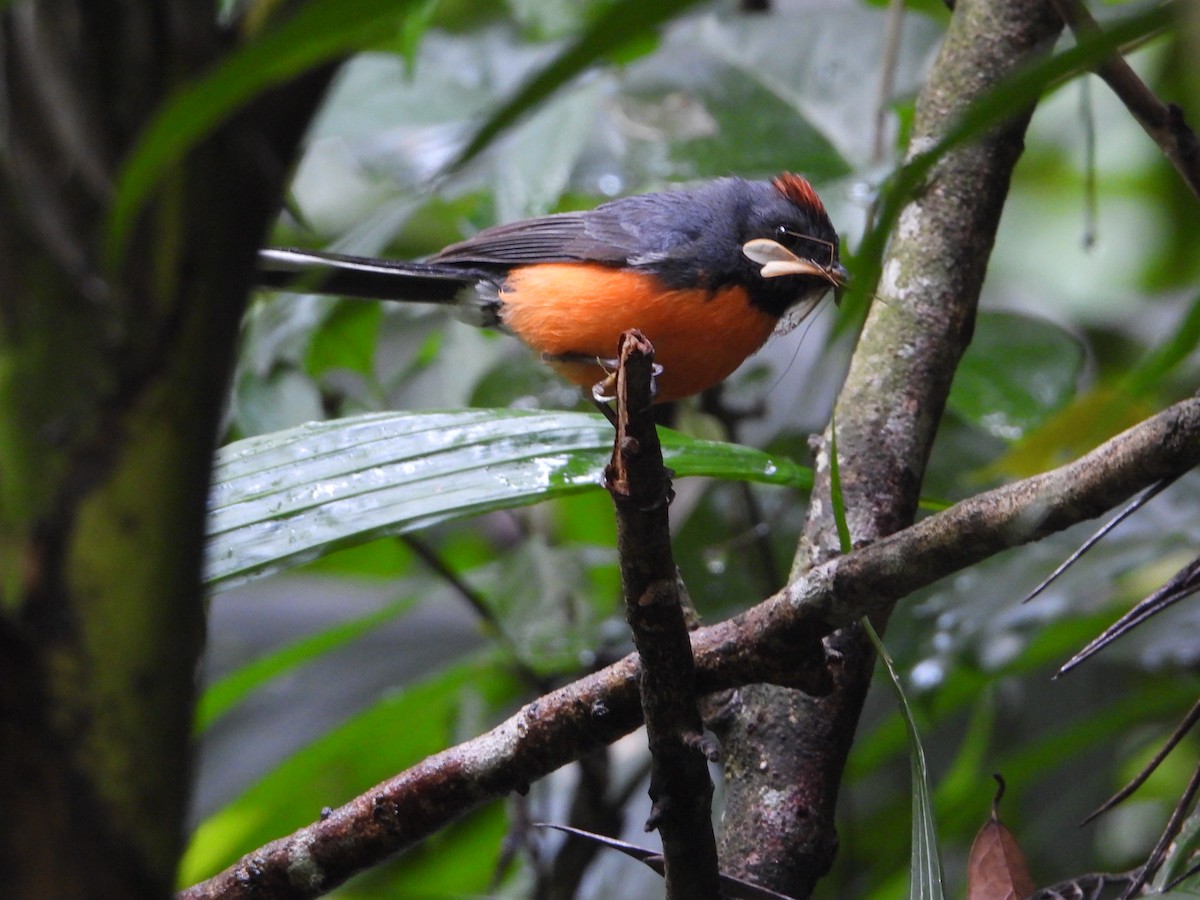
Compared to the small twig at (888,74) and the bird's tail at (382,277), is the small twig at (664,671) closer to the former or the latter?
the bird's tail at (382,277)

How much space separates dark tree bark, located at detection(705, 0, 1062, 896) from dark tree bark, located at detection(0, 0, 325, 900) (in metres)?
1.14

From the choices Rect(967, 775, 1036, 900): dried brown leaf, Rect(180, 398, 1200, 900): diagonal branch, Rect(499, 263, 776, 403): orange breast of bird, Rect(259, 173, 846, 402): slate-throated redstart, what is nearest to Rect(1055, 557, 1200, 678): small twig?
Rect(180, 398, 1200, 900): diagonal branch

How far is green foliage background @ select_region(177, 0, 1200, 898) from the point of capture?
2.79 meters

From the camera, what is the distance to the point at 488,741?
1.54 metres

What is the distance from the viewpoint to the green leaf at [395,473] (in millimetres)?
1604

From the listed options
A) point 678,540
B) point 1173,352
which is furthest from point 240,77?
point 678,540

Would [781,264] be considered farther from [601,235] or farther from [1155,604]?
[1155,604]

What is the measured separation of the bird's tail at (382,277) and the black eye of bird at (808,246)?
2.71ft

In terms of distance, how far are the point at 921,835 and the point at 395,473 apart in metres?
0.90

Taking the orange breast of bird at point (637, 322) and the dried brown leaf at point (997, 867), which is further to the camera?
the orange breast of bird at point (637, 322)

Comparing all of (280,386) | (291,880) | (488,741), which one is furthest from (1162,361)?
(280,386)

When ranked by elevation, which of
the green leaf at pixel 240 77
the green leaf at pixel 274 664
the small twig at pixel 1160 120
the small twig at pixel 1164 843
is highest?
the green leaf at pixel 274 664

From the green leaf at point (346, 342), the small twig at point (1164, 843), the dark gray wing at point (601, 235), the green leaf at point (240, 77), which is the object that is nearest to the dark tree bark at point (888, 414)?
the small twig at point (1164, 843)

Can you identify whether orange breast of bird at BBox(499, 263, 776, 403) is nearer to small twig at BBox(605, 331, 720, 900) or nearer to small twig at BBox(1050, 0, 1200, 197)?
small twig at BBox(1050, 0, 1200, 197)
